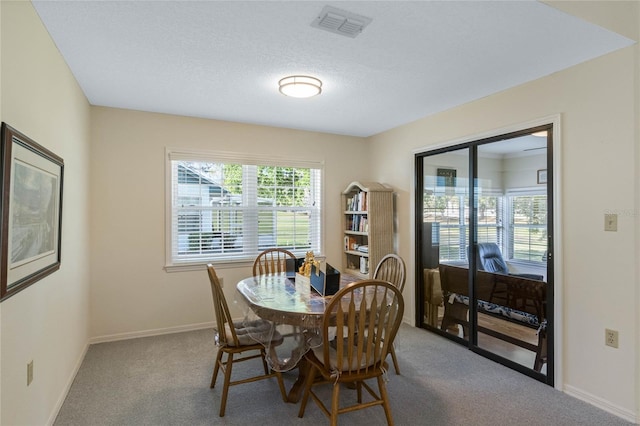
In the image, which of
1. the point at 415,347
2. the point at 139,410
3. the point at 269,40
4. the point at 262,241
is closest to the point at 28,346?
the point at 139,410

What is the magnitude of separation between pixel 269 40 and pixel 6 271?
5.99 ft

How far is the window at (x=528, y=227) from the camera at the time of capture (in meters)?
2.85

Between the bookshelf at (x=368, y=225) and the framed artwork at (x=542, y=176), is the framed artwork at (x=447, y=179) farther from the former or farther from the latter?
the framed artwork at (x=542, y=176)

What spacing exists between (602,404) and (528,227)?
1.32 meters

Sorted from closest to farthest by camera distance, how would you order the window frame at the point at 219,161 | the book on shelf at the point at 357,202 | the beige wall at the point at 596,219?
the beige wall at the point at 596,219, the window frame at the point at 219,161, the book on shelf at the point at 357,202

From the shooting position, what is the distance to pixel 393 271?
126 inches

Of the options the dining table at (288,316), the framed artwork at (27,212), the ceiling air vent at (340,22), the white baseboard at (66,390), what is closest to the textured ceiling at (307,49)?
the ceiling air vent at (340,22)

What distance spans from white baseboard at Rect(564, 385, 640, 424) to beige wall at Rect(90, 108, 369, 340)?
3284mm

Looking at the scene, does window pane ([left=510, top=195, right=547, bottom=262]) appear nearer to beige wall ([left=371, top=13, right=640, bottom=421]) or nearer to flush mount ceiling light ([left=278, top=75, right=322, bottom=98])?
beige wall ([left=371, top=13, right=640, bottom=421])

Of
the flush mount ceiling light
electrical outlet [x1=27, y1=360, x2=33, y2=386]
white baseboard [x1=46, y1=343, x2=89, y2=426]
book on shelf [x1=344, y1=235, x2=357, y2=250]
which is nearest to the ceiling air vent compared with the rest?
the flush mount ceiling light

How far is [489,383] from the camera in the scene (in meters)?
2.75

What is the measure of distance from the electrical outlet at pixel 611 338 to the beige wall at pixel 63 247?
3.44m

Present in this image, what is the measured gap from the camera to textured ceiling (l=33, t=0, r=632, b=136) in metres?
1.90

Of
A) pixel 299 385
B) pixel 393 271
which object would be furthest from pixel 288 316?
pixel 393 271
